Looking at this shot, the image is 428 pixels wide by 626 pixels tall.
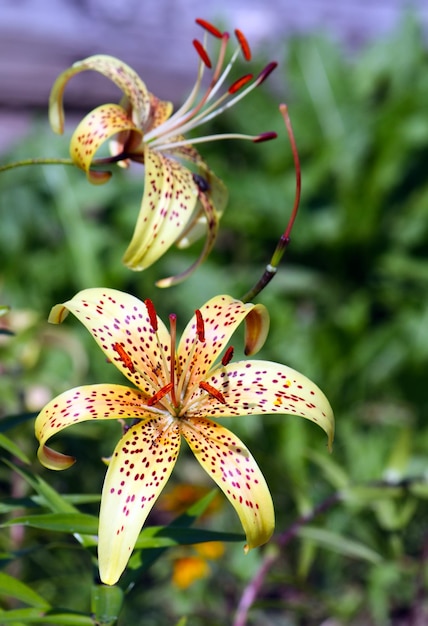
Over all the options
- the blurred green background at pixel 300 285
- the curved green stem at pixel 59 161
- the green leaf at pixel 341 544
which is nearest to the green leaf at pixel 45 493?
the curved green stem at pixel 59 161

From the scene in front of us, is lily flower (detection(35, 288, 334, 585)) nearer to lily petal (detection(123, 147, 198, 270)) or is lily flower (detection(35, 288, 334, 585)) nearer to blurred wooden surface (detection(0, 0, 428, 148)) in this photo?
lily petal (detection(123, 147, 198, 270))

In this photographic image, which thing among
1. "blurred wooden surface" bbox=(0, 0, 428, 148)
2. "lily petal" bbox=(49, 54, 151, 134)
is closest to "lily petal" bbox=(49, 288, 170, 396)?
"lily petal" bbox=(49, 54, 151, 134)

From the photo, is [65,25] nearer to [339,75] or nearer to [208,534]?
[339,75]

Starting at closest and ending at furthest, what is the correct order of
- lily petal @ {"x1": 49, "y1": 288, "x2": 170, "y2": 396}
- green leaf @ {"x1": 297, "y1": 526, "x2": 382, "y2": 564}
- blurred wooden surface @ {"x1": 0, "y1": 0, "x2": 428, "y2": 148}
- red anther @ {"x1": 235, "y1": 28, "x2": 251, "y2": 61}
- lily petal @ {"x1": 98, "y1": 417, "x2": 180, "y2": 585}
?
1. lily petal @ {"x1": 98, "y1": 417, "x2": 180, "y2": 585}
2. lily petal @ {"x1": 49, "y1": 288, "x2": 170, "y2": 396}
3. red anther @ {"x1": 235, "y1": 28, "x2": 251, "y2": 61}
4. green leaf @ {"x1": 297, "y1": 526, "x2": 382, "y2": 564}
5. blurred wooden surface @ {"x1": 0, "y1": 0, "x2": 428, "y2": 148}

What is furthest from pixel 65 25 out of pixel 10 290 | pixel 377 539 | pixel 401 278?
pixel 377 539

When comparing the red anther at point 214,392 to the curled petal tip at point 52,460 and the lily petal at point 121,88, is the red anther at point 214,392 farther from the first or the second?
the lily petal at point 121,88

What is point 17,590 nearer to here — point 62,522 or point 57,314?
point 62,522
